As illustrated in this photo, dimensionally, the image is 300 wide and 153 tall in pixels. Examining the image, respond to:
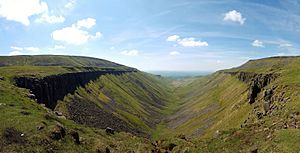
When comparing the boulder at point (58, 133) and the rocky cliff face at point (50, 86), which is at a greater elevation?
the rocky cliff face at point (50, 86)

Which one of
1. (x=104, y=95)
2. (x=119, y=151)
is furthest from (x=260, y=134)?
(x=104, y=95)

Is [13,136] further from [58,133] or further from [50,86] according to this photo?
[50,86]

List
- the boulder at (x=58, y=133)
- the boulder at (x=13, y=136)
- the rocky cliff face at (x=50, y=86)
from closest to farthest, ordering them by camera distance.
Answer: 1. the boulder at (x=13, y=136)
2. the boulder at (x=58, y=133)
3. the rocky cliff face at (x=50, y=86)

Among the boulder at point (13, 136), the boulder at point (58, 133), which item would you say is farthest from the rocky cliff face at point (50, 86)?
the boulder at point (13, 136)

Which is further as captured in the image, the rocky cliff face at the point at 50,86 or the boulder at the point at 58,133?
the rocky cliff face at the point at 50,86

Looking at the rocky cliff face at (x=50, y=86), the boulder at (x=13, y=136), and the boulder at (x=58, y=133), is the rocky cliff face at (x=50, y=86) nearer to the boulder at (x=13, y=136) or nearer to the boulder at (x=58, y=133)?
the boulder at (x=58, y=133)

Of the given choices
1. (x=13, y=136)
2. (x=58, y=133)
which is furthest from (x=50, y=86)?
(x=13, y=136)

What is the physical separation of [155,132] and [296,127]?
10015 centimetres

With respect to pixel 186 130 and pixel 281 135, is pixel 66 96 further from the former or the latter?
pixel 281 135

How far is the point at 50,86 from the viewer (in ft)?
363

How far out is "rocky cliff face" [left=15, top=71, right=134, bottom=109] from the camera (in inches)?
3797

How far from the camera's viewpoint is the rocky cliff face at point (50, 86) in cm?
9644

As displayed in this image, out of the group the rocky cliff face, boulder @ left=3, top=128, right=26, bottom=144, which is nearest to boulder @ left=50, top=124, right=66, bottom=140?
boulder @ left=3, top=128, right=26, bottom=144

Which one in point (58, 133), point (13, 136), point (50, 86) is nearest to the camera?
point (13, 136)
